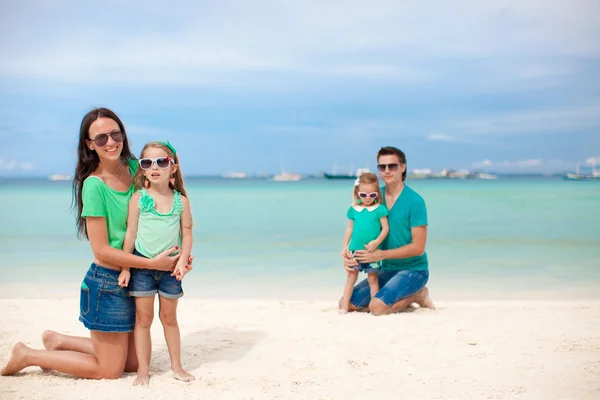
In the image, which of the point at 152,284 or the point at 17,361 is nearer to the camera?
the point at 152,284

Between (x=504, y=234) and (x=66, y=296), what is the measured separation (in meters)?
11.5

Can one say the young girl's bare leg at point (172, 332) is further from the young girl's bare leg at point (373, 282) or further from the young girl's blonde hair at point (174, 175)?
the young girl's bare leg at point (373, 282)

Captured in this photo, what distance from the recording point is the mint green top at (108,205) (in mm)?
3607

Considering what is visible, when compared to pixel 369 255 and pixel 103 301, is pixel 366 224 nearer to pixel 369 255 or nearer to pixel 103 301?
pixel 369 255

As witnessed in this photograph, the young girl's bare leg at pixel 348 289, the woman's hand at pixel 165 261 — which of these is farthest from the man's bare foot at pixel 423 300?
the woman's hand at pixel 165 261

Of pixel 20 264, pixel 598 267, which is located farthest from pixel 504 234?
pixel 20 264

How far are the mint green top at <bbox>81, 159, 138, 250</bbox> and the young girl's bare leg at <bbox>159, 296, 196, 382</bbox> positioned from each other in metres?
0.46

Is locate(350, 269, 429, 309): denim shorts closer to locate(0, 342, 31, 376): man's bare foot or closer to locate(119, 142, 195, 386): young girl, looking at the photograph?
locate(119, 142, 195, 386): young girl

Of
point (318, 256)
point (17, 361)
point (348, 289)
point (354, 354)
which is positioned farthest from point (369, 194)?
point (318, 256)

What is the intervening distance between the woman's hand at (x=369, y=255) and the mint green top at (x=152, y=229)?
232 centimetres

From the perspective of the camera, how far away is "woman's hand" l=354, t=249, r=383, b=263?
18.3 ft

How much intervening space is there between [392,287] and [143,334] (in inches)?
103

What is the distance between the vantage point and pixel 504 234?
1581 centimetres

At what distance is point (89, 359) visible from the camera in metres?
3.86
